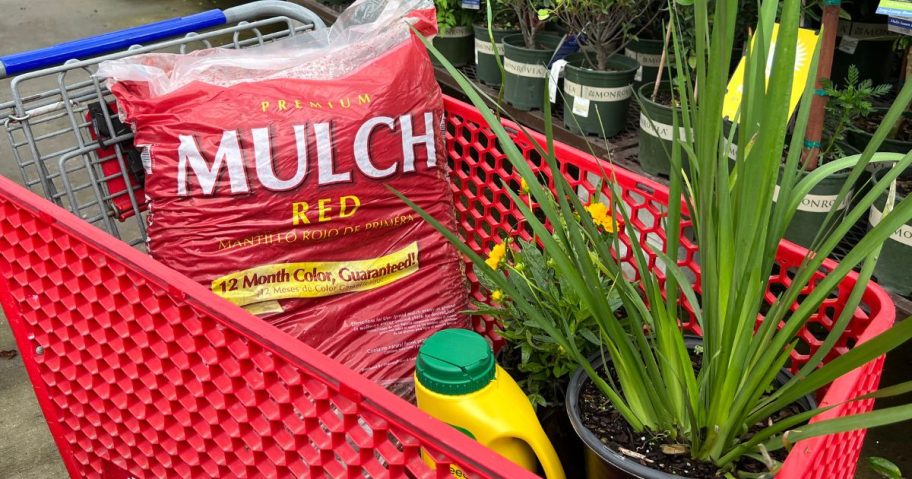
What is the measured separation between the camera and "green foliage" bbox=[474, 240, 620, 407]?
3.58 ft

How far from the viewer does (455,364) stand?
3.45 ft

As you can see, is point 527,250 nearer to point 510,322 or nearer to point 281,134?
point 510,322

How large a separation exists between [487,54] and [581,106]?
2.11 ft

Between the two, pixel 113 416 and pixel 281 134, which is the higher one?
pixel 281 134

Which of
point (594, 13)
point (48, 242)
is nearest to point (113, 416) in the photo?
point (48, 242)

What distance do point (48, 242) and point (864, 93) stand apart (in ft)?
5.00

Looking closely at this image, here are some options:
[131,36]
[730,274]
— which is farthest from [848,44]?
[131,36]

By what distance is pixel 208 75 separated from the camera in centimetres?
132

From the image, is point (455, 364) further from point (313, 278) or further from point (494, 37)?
point (494, 37)

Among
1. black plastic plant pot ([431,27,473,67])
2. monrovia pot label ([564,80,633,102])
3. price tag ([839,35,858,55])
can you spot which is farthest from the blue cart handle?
black plastic plant pot ([431,27,473,67])

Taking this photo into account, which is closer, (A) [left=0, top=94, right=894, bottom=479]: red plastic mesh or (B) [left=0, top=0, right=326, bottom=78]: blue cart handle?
(A) [left=0, top=94, right=894, bottom=479]: red plastic mesh

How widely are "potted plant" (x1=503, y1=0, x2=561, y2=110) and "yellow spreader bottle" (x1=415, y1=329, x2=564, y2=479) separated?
135 centimetres

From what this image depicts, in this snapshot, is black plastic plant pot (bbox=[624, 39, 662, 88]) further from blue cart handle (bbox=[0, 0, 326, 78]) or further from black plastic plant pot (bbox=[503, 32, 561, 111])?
blue cart handle (bbox=[0, 0, 326, 78])

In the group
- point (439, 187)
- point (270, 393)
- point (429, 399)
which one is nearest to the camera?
point (270, 393)
